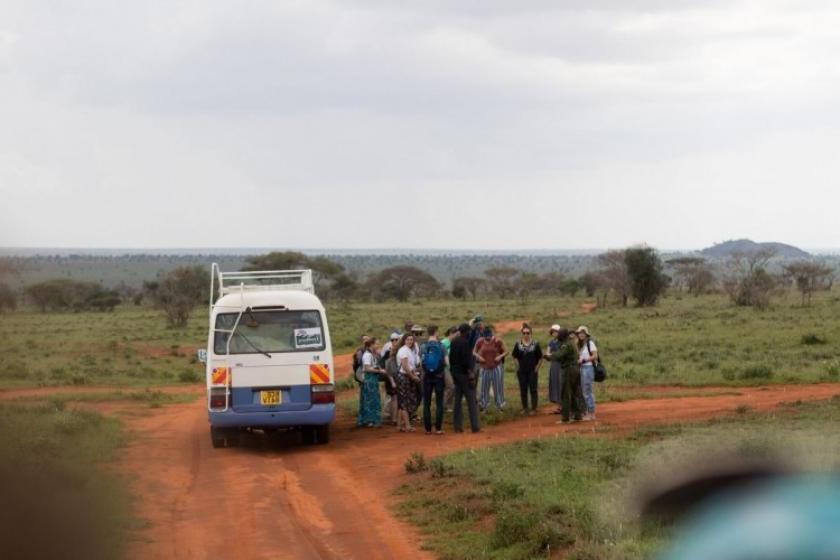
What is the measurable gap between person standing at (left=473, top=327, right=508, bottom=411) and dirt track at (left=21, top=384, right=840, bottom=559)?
1.03 m

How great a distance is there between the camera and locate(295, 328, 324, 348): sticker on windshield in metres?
15.6

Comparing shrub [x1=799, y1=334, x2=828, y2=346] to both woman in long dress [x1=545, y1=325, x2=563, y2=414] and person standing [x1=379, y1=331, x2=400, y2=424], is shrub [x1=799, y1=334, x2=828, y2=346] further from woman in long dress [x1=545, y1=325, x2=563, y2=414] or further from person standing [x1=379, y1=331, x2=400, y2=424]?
person standing [x1=379, y1=331, x2=400, y2=424]

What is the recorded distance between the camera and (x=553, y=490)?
428 inches

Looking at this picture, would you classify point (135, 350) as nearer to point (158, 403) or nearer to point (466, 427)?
point (158, 403)

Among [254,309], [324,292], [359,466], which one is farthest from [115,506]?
[324,292]

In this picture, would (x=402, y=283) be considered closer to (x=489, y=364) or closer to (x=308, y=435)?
(x=489, y=364)

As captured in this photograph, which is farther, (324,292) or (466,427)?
(324,292)

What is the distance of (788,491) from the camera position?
91.6 inches

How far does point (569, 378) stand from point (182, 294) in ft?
136

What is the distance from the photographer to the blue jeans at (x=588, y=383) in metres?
17.1

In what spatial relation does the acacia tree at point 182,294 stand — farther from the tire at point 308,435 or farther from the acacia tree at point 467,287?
the tire at point 308,435

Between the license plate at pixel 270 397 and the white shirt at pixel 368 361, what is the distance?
2426 mm

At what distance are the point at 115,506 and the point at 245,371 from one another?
4.76 m

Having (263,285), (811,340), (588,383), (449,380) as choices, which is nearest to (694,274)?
(811,340)
